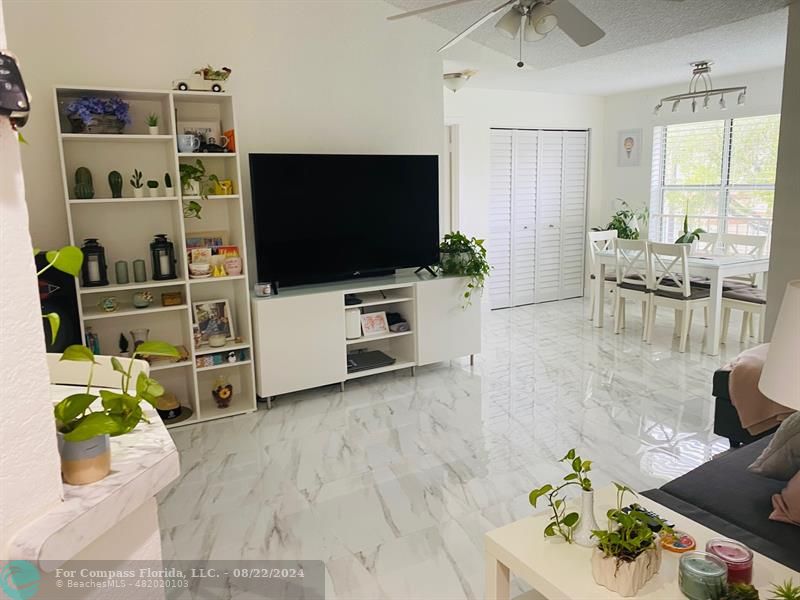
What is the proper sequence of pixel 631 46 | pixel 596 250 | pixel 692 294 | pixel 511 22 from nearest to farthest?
1. pixel 511 22
2. pixel 631 46
3. pixel 692 294
4. pixel 596 250

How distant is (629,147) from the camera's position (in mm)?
6961

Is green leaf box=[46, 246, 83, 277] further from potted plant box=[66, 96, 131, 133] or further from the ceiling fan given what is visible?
potted plant box=[66, 96, 131, 133]

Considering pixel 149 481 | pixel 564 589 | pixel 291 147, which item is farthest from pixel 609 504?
pixel 291 147

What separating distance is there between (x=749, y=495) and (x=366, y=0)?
12.3 ft

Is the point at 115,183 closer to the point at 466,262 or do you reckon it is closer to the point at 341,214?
the point at 341,214

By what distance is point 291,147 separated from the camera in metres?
4.13

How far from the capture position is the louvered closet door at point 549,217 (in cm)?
683

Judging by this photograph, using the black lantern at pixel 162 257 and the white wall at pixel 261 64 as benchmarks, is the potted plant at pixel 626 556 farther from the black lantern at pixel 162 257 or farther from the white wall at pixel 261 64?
the white wall at pixel 261 64

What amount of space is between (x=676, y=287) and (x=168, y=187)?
13.6 ft

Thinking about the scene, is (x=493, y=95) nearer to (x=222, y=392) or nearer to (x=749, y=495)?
(x=222, y=392)

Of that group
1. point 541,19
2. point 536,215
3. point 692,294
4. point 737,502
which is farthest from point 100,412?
point 536,215

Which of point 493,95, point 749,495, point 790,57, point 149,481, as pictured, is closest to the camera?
point 149,481

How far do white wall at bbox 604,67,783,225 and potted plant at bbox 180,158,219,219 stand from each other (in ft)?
16.6

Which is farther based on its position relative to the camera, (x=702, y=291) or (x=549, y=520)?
(x=702, y=291)
